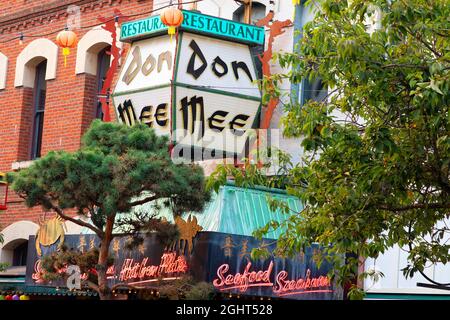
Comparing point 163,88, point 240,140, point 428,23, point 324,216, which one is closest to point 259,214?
point 240,140

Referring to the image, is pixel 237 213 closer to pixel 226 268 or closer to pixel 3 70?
pixel 226 268

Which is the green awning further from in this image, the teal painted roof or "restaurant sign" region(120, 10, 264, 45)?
"restaurant sign" region(120, 10, 264, 45)

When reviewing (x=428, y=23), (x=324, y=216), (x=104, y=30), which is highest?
(x=104, y=30)

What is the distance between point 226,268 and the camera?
16.5 m

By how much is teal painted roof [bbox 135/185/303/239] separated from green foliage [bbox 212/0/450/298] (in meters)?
4.38

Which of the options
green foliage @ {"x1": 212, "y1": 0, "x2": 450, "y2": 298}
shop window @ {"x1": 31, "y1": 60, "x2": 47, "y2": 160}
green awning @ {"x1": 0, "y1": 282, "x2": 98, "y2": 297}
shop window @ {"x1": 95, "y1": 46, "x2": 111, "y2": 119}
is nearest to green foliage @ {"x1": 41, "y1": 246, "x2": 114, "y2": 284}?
green awning @ {"x1": 0, "y1": 282, "x2": 98, "y2": 297}

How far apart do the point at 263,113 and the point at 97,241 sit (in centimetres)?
379

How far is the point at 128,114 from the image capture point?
1898 centimetres

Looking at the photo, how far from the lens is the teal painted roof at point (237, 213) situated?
674 inches

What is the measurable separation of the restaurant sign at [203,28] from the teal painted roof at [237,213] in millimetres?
2761

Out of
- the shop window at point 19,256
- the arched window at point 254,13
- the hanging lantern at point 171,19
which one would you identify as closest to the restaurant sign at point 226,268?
the hanging lantern at point 171,19

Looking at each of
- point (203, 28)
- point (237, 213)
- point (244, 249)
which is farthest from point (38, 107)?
point (244, 249)

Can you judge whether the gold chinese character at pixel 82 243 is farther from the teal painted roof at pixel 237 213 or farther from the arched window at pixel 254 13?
the arched window at pixel 254 13
